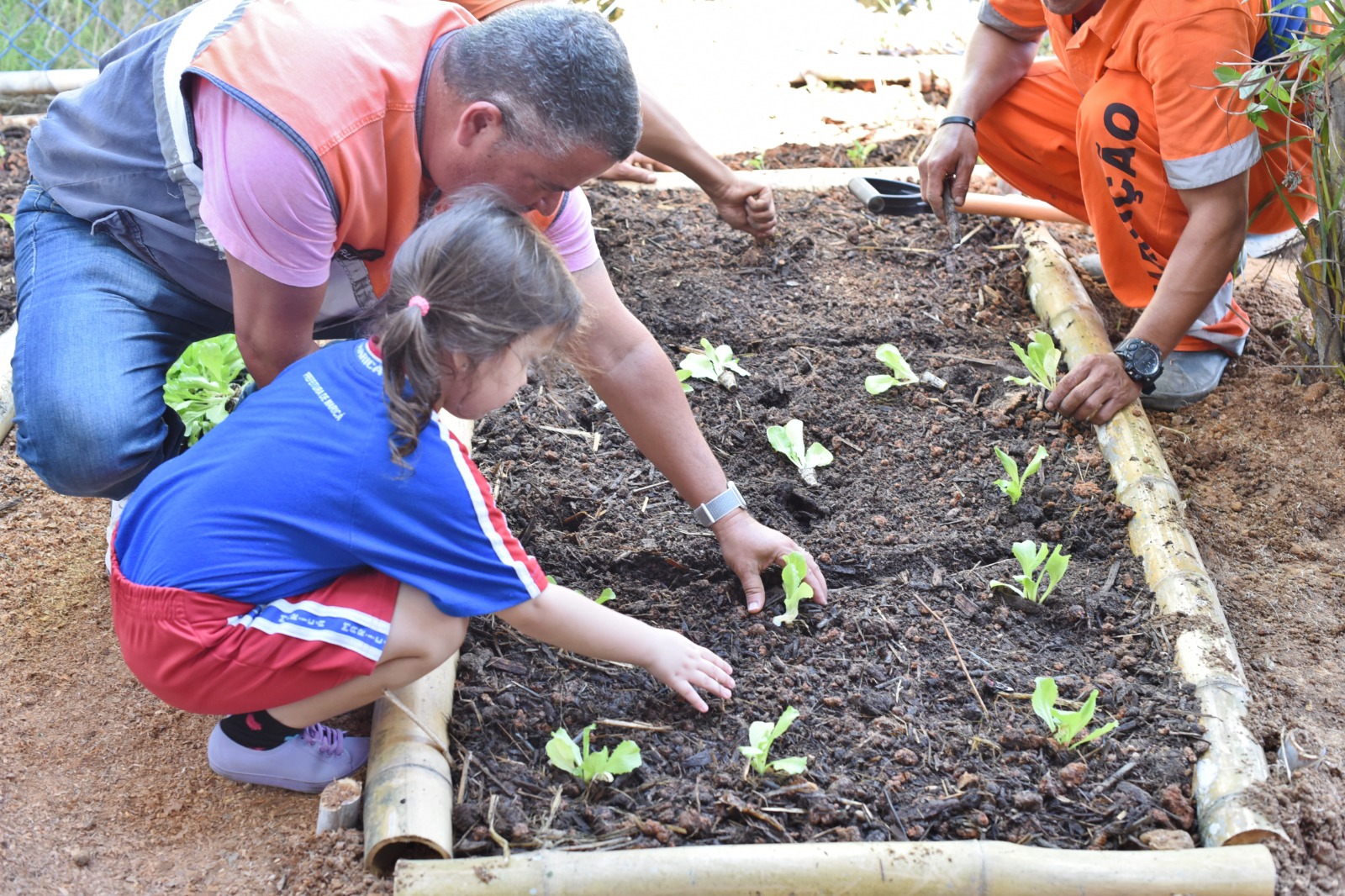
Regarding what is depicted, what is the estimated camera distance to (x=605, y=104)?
1711 millimetres

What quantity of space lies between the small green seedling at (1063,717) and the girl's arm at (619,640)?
21.6 inches

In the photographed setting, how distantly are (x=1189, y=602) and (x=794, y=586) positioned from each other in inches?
30.8

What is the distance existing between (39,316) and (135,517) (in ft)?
2.17

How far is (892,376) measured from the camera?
2969 millimetres

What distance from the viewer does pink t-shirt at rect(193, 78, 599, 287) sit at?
1740 mm

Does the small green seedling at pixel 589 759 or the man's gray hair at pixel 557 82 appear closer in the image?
the man's gray hair at pixel 557 82

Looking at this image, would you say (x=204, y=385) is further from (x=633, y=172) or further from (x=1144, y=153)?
(x=1144, y=153)

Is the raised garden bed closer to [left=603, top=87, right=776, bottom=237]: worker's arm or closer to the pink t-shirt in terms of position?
[left=603, top=87, right=776, bottom=237]: worker's arm

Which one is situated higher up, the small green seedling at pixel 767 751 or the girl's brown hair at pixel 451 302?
the girl's brown hair at pixel 451 302

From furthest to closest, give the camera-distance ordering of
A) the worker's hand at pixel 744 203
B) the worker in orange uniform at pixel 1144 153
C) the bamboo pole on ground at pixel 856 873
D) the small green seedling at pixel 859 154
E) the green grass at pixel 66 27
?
1. the green grass at pixel 66 27
2. the small green seedling at pixel 859 154
3. the worker's hand at pixel 744 203
4. the worker in orange uniform at pixel 1144 153
5. the bamboo pole on ground at pixel 856 873

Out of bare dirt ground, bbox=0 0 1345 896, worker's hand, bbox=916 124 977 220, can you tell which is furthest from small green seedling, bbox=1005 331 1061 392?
worker's hand, bbox=916 124 977 220

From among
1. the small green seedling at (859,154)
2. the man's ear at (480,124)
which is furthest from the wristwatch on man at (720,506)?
the small green seedling at (859,154)

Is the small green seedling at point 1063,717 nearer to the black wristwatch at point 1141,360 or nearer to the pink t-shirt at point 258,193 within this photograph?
the black wristwatch at point 1141,360

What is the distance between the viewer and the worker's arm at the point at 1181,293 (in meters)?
2.50
